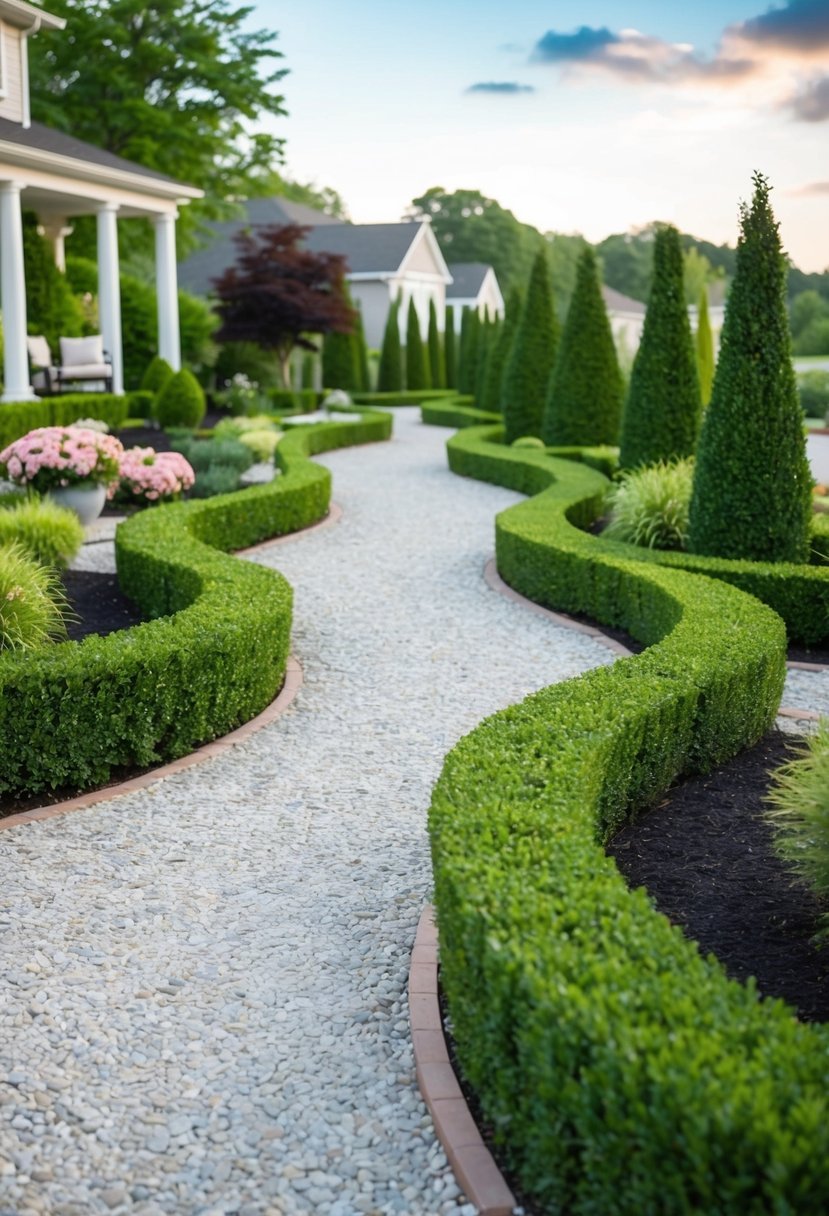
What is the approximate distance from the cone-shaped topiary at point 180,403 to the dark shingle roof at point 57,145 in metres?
3.86

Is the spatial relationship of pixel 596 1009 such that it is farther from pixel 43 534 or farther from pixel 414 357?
pixel 414 357

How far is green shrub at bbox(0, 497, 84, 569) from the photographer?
931cm

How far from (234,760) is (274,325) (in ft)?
73.9

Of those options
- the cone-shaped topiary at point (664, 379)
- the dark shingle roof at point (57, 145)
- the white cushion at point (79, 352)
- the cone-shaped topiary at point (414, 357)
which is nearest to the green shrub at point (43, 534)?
the cone-shaped topiary at point (664, 379)

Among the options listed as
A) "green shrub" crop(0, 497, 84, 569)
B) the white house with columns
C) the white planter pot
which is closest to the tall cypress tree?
the white house with columns

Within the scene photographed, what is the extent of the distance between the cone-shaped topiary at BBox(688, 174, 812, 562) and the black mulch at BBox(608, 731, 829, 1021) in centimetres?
382

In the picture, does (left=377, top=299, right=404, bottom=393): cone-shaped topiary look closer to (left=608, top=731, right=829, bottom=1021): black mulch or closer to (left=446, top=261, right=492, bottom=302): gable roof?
(left=446, top=261, right=492, bottom=302): gable roof

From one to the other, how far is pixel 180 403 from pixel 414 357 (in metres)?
19.2

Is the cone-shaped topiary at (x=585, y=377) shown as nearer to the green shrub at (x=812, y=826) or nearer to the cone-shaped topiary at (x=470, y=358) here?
the green shrub at (x=812, y=826)

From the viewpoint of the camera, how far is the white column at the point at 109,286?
2103 cm

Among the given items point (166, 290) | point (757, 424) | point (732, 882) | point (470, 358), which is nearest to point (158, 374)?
point (166, 290)

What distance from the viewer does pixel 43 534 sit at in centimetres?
938

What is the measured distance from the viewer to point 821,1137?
2.37 meters

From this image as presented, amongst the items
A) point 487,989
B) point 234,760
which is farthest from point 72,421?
point 487,989
